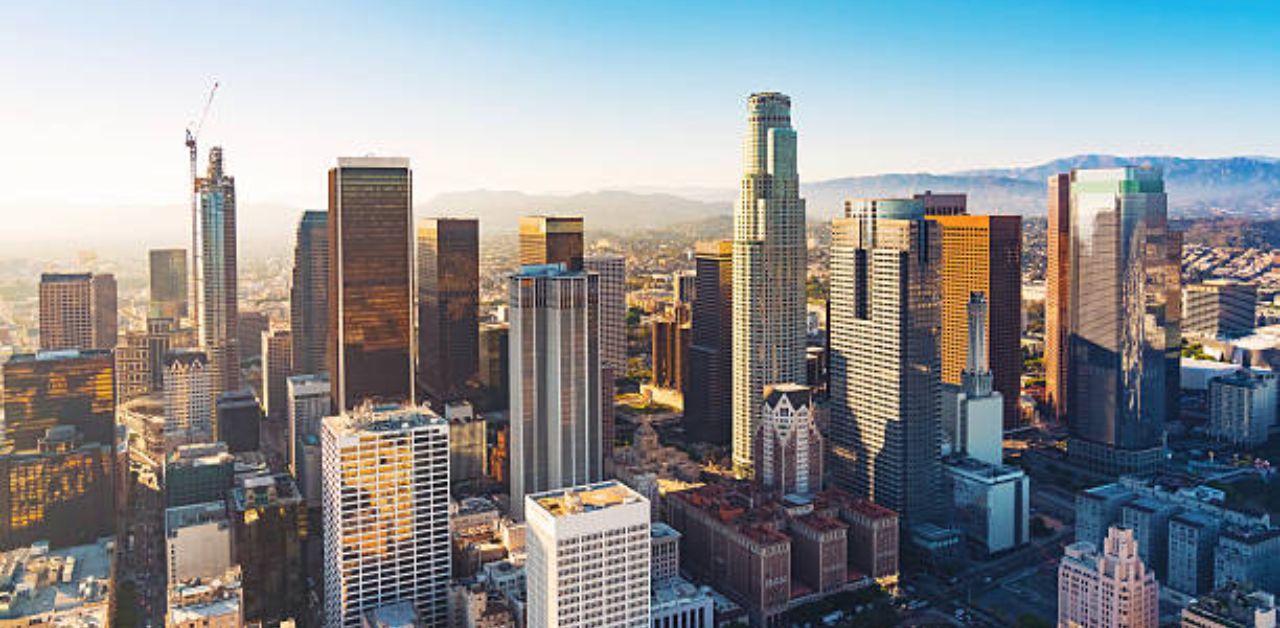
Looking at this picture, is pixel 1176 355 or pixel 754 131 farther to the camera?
pixel 1176 355

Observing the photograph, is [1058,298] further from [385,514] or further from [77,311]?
[77,311]

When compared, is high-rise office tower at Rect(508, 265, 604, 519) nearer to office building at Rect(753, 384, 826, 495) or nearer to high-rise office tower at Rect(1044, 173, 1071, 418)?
office building at Rect(753, 384, 826, 495)

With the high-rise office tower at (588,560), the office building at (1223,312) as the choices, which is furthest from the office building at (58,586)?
the office building at (1223,312)

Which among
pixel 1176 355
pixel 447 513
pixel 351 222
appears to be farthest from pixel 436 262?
pixel 1176 355

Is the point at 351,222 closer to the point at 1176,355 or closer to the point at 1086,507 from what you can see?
the point at 1086,507

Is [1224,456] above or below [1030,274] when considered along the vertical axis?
below

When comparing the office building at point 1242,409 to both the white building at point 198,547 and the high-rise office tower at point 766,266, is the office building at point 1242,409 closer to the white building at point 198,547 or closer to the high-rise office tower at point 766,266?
the high-rise office tower at point 766,266

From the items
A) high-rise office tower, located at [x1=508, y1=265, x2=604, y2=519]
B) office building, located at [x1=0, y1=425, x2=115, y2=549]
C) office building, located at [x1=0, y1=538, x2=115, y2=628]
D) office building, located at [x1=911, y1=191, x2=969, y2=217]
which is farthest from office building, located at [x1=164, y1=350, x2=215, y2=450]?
office building, located at [x1=911, y1=191, x2=969, y2=217]
